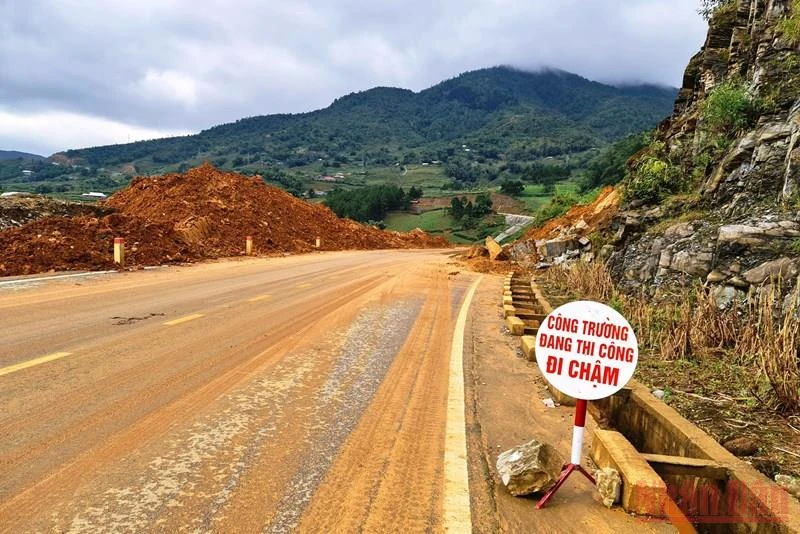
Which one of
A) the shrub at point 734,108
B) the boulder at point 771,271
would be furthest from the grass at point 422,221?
the boulder at point 771,271

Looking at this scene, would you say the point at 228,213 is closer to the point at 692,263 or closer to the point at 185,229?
the point at 185,229

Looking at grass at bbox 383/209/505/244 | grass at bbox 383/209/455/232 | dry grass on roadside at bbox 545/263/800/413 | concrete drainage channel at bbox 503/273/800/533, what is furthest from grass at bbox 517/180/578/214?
concrete drainage channel at bbox 503/273/800/533

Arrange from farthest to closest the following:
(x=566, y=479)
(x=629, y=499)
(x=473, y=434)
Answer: (x=473, y=434) < (x=566, y=479) < (x=629, y=499)

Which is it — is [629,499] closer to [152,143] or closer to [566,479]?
[566,479]

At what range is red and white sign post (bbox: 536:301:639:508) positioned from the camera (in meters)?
3.17

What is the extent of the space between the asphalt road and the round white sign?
0.97 meters

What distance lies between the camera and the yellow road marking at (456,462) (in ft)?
9.37

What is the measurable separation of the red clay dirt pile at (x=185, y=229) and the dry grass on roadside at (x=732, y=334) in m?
13.7

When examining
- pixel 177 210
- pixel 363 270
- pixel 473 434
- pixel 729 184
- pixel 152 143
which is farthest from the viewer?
pixel 152 143

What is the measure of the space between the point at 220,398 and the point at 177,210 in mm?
22359

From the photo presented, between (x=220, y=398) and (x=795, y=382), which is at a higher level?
(x=795, y=382)

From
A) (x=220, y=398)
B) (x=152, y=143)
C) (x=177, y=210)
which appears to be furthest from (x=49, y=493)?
(x=152, y=143)

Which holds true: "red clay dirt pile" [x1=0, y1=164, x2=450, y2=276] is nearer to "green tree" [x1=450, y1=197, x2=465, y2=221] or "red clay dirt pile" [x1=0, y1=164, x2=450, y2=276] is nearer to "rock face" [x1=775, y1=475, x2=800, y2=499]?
"rock face" [x1=775, y1=475, x2=800, y2=499]

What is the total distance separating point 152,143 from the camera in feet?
654
